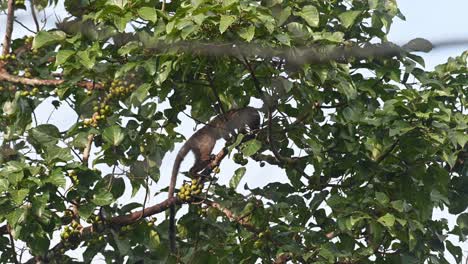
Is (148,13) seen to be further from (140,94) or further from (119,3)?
(140,94)

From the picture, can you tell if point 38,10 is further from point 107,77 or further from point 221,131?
point 221,131

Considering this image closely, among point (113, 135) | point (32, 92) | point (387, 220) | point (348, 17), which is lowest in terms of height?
point (387, 220)

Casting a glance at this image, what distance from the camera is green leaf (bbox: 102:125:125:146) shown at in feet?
12.0

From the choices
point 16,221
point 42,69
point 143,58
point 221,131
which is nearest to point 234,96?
point 221,131

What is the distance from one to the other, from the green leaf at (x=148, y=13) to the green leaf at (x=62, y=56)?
0.38m

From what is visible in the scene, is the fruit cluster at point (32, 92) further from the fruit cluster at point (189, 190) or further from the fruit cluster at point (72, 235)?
the fruit cluster at point (189, 190)

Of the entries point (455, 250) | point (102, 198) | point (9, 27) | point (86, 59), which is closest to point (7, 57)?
Result: point (9, 27)

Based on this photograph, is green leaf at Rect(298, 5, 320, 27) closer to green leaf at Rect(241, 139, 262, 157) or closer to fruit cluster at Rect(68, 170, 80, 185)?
green leaf at Rect(241, 139, 262, 157)

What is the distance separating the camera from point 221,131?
4.09 metres

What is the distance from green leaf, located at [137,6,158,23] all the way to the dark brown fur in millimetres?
681

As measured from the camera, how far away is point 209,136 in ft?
13.6

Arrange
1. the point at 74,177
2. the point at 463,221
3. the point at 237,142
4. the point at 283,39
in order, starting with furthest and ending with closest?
the point at 463,221 → the point at 237,142 → the point at 74,177 → the point at 283,39

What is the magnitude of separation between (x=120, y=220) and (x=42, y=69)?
77 cm

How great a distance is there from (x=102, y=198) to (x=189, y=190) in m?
0.40
